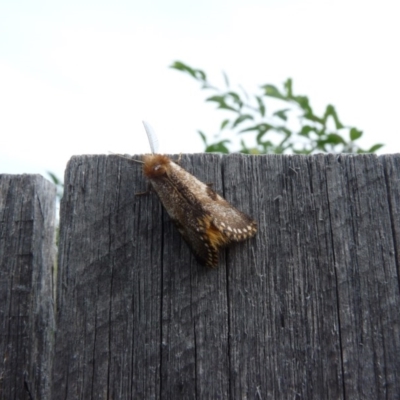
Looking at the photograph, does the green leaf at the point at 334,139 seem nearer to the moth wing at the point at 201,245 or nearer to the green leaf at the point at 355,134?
the green leaf at the point at 355,134

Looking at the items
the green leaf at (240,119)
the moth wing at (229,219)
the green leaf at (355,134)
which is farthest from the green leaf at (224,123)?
the moth wing at (229,219)

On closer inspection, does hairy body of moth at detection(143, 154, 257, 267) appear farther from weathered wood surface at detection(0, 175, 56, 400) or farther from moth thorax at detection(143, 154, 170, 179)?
weathered wood surface at detection(0, 175, 56, 400)

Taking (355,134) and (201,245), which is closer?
(201,245)

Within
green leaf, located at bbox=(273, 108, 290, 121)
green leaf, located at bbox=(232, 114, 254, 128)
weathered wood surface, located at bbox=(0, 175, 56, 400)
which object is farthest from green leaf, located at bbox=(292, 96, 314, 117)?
weathered wood surface, located at bbox=(0, 175, 56, 400)

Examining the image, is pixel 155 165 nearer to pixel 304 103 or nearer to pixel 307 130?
pixel 307 130

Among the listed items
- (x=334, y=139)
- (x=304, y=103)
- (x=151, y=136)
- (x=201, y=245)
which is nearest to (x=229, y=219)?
(x=201, y=245)

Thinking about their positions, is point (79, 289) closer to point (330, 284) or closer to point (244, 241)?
point (244, 241)
